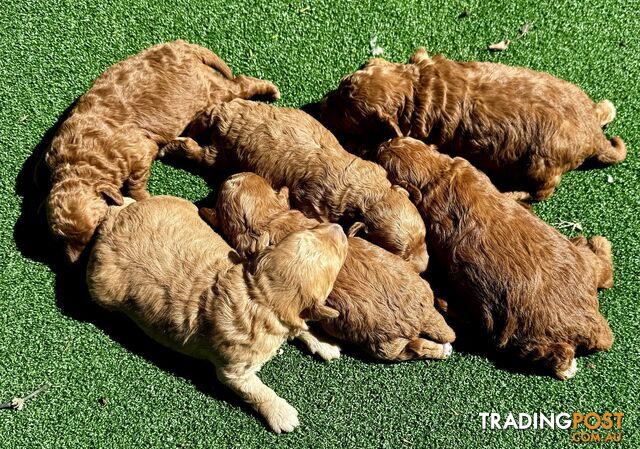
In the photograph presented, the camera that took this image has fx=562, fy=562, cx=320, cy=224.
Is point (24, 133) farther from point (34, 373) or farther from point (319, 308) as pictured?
point (319, 308)

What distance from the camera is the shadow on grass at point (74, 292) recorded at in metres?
4.46

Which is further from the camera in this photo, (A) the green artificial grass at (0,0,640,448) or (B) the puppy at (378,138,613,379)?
(A) the green artificial grass at (0,0,640,448)

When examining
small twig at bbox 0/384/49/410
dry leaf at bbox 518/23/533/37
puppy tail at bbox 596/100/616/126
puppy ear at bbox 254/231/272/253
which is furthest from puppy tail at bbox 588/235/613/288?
small twig at bbox 0/384/49/410

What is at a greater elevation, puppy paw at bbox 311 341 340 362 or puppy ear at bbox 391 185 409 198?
puppy ear at bbox 391 185 409 198

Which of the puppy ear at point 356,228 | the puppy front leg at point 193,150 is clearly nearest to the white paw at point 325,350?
the puppy ear at point 356,228

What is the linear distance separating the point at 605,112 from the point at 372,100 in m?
1.96

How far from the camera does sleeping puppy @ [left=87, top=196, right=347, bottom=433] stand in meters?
3.70

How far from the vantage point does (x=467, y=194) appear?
4.16m

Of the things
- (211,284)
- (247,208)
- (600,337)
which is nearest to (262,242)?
(247,208)

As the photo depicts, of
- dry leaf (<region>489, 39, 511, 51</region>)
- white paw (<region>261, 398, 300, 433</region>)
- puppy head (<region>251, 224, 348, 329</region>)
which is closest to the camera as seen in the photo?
puppy head (<region>251, 224, 348, 329</region>)

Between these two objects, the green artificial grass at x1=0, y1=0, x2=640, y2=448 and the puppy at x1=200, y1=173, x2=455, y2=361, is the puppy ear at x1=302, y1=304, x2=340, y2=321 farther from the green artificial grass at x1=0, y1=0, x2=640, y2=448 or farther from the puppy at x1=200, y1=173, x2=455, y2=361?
the green artificial grass at x1=0, y1=0, x2=640, y2=448

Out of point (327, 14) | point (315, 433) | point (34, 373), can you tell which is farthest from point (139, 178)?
point (315, 433)

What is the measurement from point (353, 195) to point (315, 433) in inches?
74.1

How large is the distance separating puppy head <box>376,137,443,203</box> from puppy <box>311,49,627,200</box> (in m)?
0.19
